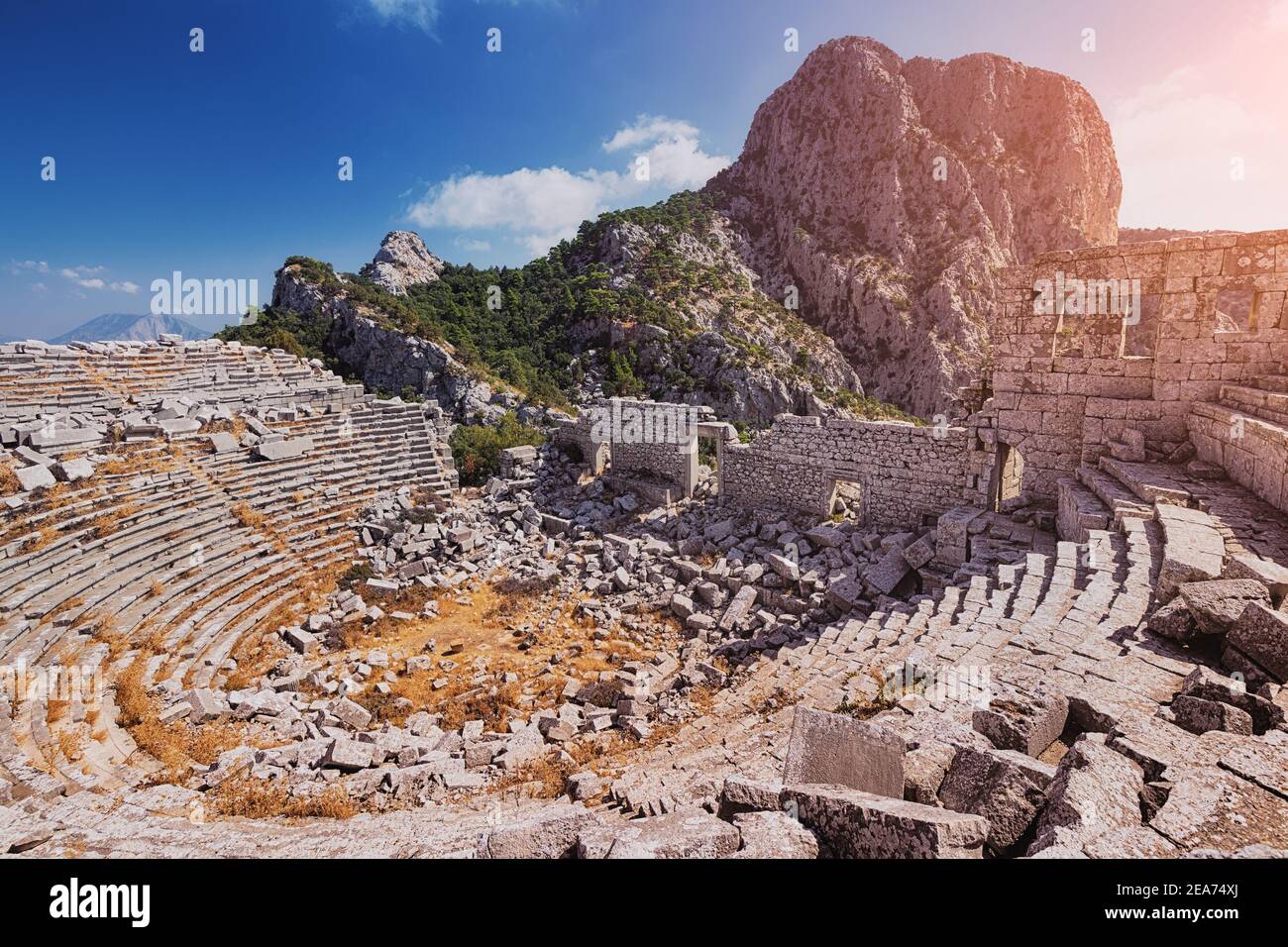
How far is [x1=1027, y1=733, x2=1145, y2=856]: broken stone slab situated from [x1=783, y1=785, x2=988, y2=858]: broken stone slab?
0.33 metres

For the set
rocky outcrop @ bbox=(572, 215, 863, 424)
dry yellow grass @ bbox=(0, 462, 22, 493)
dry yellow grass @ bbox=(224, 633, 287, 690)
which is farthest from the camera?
rocky outcrop @ bbox=(572, 215, 863, 424)

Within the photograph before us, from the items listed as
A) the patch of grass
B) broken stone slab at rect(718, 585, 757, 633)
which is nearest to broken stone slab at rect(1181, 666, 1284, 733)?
broken stone slab at rect(718, 585, 757, 633)

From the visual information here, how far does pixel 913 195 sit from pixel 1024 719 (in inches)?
2350

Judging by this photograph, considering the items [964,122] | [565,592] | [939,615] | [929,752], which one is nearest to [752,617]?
[939,615]

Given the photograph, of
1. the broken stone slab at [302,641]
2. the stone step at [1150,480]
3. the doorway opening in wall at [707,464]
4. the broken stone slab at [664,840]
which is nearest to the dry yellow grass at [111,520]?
the broken stone slab at [302,641]

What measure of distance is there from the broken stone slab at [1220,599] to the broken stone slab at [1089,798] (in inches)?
89.1

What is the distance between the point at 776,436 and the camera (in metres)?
13.8

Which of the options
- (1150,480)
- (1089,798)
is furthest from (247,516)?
(1150,480)

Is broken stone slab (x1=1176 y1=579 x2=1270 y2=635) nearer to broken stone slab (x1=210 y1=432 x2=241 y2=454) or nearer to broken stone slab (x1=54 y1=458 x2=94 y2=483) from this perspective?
broken stone slab (x1=54 y1=458 x2=94 y2=483)

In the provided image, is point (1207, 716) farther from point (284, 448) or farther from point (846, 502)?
point (284, 448)

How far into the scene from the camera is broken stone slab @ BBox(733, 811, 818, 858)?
281cm

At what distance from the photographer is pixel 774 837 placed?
9.57ft

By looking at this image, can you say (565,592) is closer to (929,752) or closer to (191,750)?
(191,750)
